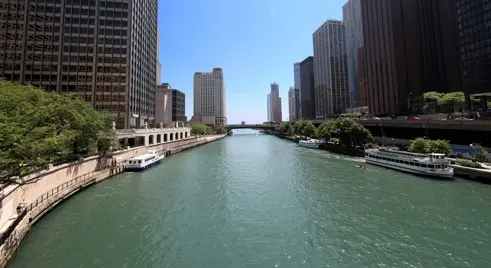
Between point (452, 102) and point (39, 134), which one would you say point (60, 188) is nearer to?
point (39, 134)

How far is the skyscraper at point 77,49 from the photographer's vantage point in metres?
86.9

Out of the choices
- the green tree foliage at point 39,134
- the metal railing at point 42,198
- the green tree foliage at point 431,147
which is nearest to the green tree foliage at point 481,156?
the green tree foliage at point 431,147

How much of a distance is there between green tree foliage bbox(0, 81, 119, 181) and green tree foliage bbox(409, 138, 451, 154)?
55.9 meters

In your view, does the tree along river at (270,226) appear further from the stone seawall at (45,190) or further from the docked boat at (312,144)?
the docked boat at (312,144)

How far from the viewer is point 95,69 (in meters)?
94.5

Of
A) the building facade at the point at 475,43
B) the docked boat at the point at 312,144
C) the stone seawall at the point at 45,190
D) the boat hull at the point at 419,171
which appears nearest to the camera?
the stone seawall at the point at 45,190

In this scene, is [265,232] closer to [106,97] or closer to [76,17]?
[106,97]

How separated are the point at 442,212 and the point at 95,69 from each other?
110 meters

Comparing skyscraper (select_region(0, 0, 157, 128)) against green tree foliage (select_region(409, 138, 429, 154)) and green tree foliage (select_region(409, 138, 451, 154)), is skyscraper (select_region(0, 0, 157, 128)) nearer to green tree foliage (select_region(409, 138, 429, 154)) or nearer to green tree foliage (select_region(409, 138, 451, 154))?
green tree foliage (select_region(409, 138, 429, 154))

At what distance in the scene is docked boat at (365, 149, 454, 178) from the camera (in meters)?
37.9

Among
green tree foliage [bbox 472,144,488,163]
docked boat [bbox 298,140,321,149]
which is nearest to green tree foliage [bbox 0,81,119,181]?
green tree foliage [bbox 472,144,488,163]

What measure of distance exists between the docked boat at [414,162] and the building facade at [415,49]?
280 feet

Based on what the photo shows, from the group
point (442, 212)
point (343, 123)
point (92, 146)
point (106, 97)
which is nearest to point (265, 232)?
point (442, 212)

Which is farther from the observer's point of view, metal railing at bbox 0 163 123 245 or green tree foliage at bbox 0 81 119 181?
green tree foliage at bbox 0 81 119 181
